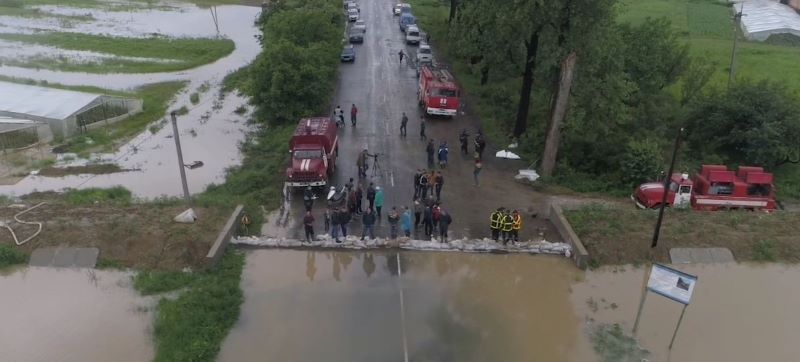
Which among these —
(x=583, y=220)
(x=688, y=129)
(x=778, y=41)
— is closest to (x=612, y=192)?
(x=583, y=220)

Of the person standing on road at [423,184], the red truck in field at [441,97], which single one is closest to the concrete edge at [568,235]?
the person standing on road at [423,184]

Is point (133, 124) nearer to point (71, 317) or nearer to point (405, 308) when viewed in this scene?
point (71, 317)

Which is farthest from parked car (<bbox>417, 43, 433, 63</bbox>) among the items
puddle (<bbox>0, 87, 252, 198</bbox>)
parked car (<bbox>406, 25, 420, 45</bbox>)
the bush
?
the bush

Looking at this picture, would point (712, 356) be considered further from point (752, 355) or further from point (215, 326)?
point (215, 326)

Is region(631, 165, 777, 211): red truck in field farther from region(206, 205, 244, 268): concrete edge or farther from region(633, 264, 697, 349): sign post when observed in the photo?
region(206, 205, 244, 268): concrete edge

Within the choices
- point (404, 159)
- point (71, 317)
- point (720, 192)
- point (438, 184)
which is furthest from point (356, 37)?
point (71, 317)

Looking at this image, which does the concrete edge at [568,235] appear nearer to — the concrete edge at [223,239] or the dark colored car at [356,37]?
the concrete edge at [223,239]
